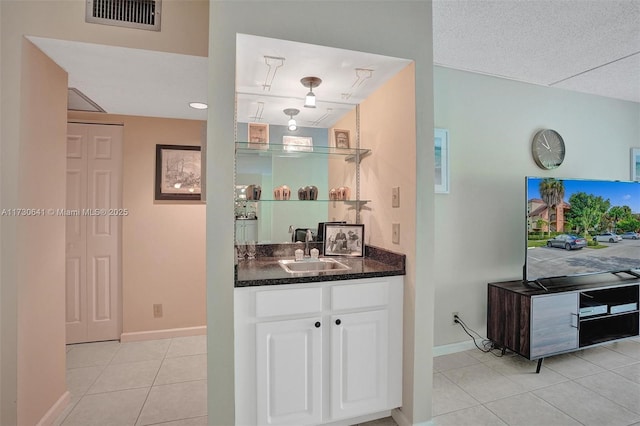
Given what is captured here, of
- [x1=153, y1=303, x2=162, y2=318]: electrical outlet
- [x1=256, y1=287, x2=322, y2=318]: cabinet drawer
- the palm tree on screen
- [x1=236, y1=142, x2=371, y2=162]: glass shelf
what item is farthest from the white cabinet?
[x1=153, y1=303, x2=162, y2=318]: electrical outlet

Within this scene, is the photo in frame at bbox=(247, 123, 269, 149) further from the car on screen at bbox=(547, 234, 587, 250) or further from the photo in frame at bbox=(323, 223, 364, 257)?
the car on screen at bbox=(547, 234, 587, 250)

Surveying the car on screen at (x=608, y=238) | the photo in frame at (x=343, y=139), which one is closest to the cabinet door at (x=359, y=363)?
the photo in frame at (x=343, y=139)

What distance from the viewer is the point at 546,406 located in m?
2.08

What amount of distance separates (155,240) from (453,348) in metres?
2.92

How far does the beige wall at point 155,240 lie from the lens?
3043 millimetres

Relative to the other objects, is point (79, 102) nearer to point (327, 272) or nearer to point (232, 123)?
point (232, 123)

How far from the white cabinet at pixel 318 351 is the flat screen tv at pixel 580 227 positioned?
1506 millimetres

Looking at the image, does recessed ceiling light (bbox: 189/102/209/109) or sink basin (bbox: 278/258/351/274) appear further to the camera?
Answer: recessed ceiling light (bbox: 189/102/209/109)

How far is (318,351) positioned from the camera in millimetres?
1727

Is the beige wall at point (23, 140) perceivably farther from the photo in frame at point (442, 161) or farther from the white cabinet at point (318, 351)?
the photo in frame at point (442, 161)

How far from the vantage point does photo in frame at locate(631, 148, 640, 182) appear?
3598mm

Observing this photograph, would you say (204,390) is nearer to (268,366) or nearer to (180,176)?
(268,366)

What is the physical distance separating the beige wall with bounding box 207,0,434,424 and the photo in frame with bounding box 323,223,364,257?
1.72ft

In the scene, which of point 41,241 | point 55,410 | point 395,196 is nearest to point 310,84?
point 395,196
